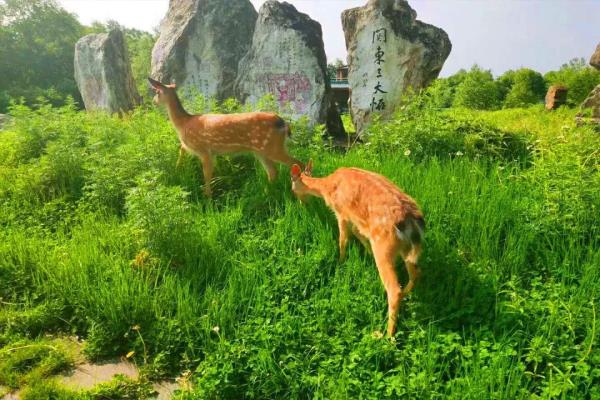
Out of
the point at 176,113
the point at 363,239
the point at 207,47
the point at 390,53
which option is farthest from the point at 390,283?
the point at 207,47

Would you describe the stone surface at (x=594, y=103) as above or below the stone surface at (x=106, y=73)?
below

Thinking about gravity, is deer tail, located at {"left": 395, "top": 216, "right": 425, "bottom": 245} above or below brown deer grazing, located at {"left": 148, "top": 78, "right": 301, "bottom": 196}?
below

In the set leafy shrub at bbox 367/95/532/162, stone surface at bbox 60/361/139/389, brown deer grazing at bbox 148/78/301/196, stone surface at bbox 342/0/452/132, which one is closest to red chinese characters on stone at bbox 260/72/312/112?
stone surface at bbox 342/0/452/132

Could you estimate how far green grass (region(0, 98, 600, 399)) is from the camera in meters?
2.83

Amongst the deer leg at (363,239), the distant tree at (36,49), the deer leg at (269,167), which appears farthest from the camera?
the distant tree at (36,49)

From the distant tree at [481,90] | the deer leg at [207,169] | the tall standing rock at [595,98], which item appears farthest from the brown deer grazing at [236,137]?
the distant tree at [481,90]

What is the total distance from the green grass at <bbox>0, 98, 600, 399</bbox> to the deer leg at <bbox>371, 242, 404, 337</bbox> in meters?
0.14

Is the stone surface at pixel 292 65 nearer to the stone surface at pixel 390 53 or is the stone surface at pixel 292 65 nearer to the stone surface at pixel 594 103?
the stone surface at pixel 390 53

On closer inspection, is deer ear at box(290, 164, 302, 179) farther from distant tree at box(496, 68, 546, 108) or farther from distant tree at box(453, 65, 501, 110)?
distant tree at box(496, 68, 546, 108)

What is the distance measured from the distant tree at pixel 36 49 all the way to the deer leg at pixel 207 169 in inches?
936

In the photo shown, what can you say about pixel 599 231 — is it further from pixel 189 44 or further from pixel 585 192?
pixel 189 44

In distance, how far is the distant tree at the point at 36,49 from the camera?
26.0 meters

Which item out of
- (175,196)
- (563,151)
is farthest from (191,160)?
(563,151)

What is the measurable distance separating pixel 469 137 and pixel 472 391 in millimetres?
4241
